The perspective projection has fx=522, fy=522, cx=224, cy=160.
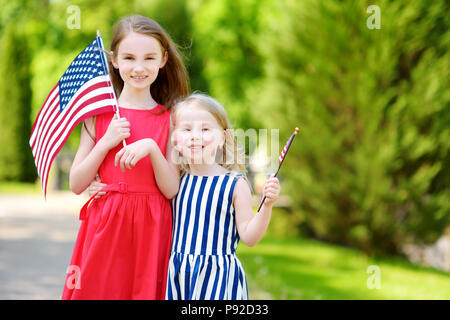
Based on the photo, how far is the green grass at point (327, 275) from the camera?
230 inches

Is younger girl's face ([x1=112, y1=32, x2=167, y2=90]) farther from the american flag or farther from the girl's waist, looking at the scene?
the girl's waist

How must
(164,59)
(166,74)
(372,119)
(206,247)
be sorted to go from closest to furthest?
(206,247), (164,59), (166,74), (372,119)

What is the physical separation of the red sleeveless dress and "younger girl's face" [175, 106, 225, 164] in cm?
16

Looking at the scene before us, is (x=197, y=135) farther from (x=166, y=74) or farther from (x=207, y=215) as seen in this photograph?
(x=166, y=74)

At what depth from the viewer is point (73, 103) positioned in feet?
9.59

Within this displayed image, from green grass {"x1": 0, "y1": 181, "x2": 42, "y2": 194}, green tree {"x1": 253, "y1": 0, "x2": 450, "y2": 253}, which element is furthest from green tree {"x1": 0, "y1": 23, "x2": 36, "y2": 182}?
green tree {"x1": 253, "y1": 0, "x2": 450, "y2": 253}

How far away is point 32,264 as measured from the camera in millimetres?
6398

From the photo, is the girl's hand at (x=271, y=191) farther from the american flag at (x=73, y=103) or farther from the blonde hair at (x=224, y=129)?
the american flag at (x=73, y=103)

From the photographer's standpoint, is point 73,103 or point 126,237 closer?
point 126,237

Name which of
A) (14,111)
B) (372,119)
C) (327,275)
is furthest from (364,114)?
(14,111)

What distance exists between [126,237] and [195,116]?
70cm

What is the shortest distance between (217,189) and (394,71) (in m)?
5.53

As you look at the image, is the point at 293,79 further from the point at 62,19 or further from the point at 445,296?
A: the point at 62,19

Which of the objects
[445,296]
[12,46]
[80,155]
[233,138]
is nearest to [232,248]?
[233,138]
